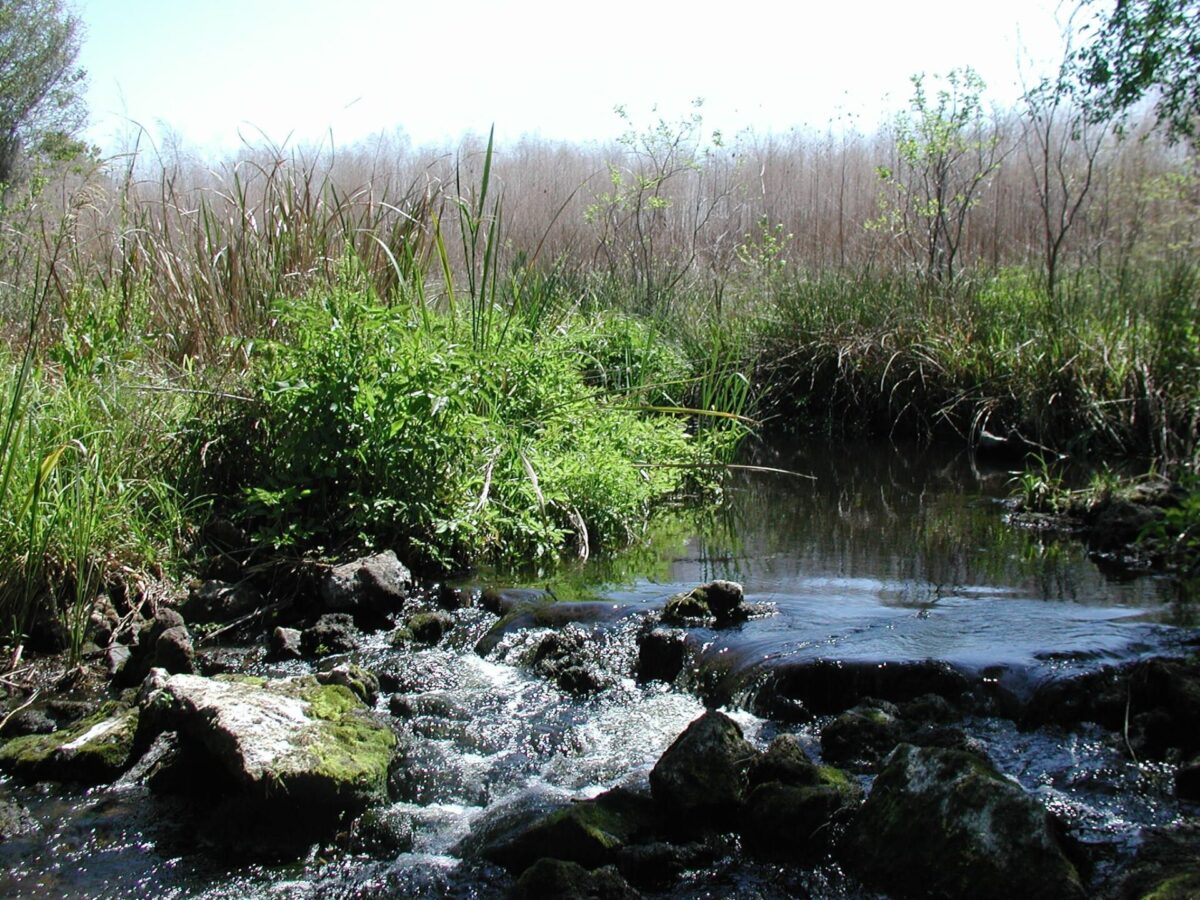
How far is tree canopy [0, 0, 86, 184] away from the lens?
1795 cm

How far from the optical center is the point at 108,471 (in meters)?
5.09

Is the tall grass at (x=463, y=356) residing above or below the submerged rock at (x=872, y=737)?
above

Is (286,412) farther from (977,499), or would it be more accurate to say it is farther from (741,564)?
(977,499)

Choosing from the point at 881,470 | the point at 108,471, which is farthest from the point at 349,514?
the point at 881,470

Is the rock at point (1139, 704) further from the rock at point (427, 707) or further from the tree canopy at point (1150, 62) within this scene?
the tree canopy at point (1150, 62)

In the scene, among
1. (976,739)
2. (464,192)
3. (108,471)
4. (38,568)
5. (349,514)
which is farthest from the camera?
(464,192)

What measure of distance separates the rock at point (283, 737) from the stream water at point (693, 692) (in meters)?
0.15

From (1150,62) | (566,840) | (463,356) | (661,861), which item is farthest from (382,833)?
(1150,62)

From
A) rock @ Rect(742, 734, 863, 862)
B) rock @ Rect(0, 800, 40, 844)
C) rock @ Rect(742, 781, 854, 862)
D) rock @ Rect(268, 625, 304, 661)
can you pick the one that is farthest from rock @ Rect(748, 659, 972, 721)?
rock @ Rect(0, 800, 40, 844)

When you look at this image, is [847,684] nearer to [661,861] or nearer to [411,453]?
[661,861]

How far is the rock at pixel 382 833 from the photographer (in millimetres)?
3000

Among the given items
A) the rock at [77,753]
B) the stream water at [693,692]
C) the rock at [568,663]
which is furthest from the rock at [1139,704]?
the rock at [77,753]

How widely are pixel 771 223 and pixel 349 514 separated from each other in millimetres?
10601

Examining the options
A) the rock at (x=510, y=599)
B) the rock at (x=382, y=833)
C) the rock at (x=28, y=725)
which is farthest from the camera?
the rock at (x=510, y=599)
